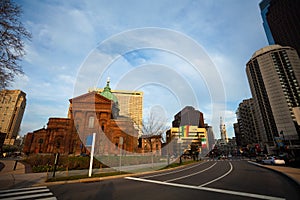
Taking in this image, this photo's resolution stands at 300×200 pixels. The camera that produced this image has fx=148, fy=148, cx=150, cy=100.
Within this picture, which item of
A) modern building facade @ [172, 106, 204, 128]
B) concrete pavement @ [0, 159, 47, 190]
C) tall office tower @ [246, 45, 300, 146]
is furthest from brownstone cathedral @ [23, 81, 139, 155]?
modern building facade @ [172, 106, 204, 128]

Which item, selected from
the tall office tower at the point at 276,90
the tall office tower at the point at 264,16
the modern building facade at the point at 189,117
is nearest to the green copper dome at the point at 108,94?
the modern building facade at the point at 189,117

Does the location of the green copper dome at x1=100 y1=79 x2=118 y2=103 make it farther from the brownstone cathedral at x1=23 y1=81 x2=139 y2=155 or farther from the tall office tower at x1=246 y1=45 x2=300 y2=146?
the tall office tower at x1=246 y1=45 x2=300 y2=146

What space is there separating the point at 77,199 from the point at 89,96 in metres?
42.4

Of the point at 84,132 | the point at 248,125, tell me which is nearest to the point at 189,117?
the point at 248,125

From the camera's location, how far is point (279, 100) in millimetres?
77812

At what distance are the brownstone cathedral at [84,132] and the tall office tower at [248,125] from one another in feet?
292

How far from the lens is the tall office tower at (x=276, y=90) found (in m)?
74.8

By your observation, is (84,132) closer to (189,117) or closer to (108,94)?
(108,94)

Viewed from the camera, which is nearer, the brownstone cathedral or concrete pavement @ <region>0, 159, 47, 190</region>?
concrete pavement @ <region>0, 159, 47, 190</region>

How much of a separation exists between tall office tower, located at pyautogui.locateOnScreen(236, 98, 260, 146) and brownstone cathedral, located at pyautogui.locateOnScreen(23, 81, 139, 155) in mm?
89073

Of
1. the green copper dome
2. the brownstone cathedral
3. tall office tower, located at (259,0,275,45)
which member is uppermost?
tall office tower, located at (259,0,275,45)

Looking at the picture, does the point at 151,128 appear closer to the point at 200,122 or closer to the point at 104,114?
the point at 104,114

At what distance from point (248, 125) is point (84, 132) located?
359 ft

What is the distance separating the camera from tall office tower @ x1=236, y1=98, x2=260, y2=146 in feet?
319
